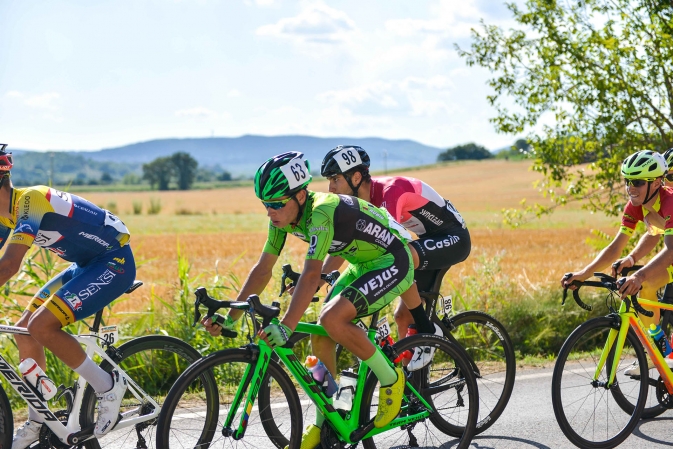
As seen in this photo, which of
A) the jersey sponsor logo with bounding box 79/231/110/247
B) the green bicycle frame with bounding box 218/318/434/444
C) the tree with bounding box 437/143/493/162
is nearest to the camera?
the green bicycle frame with bounding box 218/318/434/444

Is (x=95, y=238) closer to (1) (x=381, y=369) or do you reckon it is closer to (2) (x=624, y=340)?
(1) (x=381, y=369)

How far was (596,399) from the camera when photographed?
5.57 metres

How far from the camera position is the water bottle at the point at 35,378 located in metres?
4.48

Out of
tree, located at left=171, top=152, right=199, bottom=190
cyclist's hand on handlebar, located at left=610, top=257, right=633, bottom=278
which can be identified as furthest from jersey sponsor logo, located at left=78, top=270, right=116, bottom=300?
tree, located at left=171, top=152, right=199, bottom=190

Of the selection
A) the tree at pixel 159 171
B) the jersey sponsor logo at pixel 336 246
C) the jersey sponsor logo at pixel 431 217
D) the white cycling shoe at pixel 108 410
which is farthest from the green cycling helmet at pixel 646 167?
the tree at pixel 159 171

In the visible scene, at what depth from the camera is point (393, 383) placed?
4551mm

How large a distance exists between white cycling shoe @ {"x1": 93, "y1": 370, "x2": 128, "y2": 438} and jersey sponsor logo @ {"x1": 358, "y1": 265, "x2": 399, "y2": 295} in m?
1.60

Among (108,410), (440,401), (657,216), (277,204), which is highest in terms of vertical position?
(277,204)

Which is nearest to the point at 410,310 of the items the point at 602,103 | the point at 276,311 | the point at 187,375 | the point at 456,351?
the point at 456,351

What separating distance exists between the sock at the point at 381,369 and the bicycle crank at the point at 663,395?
237cm

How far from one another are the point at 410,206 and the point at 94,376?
253 cm

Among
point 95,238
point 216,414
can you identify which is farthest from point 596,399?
point 95,238

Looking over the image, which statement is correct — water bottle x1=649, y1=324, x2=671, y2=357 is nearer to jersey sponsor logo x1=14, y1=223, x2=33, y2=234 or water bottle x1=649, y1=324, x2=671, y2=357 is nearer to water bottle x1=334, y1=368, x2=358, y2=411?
water bottle x1=334, y1=368, x2=358, y2=411

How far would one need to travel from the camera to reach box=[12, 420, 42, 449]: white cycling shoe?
4438 mm
